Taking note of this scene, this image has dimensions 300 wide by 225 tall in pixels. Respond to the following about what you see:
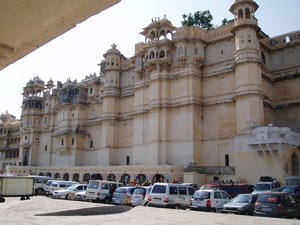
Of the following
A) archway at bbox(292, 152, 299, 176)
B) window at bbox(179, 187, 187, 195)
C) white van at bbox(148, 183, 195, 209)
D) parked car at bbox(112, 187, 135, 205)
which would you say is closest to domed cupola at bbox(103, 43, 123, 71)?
archway at bbox(292, 152, 299, 176)

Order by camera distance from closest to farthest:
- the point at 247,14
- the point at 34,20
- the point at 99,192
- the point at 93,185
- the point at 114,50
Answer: the point at 34,20
the point at 99,192
the point at 93,185
the point at 247,14
the point at 114,50

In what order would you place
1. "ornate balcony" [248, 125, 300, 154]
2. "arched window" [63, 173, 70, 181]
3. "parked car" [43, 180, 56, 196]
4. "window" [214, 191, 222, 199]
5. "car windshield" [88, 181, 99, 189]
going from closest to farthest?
"window" [214, 191, 222, 199] < "car windshield" [88, 181, 99, 189] < "ornate balcony" [248, 125, 300, 154] < "parked car" [43, 180, 56, 196] < "arched window" [63, 173, 70, 181]

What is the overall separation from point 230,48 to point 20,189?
25.1 m

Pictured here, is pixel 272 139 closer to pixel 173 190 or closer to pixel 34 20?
pixel 173 190

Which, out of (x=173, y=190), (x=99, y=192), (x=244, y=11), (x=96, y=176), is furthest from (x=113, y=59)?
(x=173, y=190)

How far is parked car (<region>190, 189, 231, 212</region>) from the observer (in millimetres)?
17797

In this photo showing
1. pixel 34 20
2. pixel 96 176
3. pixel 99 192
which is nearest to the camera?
pixel 34 20

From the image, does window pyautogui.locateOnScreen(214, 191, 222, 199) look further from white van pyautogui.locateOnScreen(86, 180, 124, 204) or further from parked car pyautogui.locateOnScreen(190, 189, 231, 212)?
white van pyautogui.locateOnScreen(86, 180, 124, 204)

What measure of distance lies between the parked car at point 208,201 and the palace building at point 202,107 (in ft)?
39.5

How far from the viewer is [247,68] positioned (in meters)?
32.8

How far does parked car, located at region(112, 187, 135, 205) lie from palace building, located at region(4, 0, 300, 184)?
11.1 metres

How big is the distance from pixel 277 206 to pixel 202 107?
77.6 ft

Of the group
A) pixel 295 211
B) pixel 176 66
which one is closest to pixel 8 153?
pixel 176 66

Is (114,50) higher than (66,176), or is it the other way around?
(114,50)
